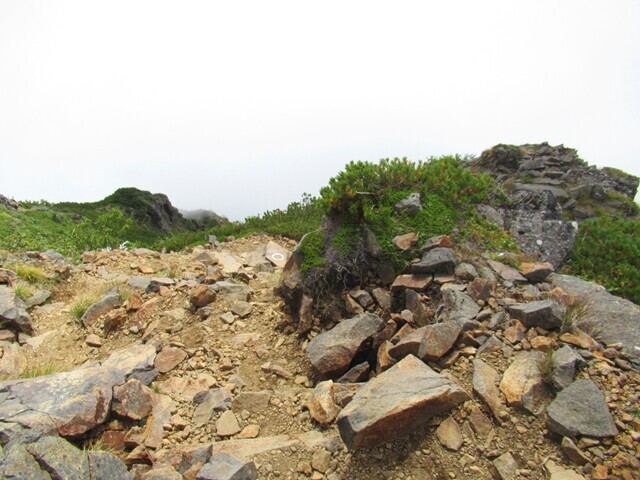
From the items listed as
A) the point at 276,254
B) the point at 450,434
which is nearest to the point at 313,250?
the point at 450,434

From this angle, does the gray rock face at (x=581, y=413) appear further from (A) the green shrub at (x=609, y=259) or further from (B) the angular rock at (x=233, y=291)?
(B) the angular rock at (x=233, y=291)

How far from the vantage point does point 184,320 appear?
827 centimetres

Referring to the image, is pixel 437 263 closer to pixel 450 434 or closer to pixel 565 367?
pixel 565 367

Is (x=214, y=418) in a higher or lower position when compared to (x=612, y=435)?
lower

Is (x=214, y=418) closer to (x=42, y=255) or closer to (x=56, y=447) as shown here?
(x=56, y=447)

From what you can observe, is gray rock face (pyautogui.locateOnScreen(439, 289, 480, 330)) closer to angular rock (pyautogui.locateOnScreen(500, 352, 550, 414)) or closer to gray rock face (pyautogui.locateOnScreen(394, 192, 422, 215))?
angular rock (pyautogui.locateOnScreen(500, 352, 550, 414))

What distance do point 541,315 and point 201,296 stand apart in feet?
20.4

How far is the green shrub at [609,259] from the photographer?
7.49 metres

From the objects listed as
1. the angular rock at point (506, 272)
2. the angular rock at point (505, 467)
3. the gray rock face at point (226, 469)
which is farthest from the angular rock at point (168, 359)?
the angular rock at point (506, 272)

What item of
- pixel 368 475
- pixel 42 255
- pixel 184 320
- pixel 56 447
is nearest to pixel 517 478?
pixel 368 475

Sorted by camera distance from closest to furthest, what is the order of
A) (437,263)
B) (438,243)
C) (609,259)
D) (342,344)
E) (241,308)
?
(342,344)
(437,263)
(438,243)
(609,259)
(241,308)

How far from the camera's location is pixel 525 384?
15.4 ft

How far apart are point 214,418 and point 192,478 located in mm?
1283

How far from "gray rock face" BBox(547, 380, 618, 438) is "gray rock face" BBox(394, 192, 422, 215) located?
4.22 meters
